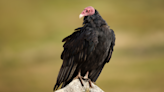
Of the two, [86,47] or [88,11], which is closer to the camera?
[86,47]

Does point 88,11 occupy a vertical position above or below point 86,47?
above

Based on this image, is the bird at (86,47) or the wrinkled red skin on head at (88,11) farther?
the wrinkled red skin on head at (88,11)

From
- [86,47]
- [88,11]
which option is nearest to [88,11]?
[88,11]

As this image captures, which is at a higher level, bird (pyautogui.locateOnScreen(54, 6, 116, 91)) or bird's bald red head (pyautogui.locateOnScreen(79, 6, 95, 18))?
bird's bald red head (pyautogui.locateOnScreen(79, 6, 95, 18))

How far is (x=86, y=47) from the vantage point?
4582mm

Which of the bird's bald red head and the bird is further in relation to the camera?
the bird's bald red head

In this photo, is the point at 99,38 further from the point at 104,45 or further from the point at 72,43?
the point at 72,43

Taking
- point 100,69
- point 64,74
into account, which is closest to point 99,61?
point 100,69

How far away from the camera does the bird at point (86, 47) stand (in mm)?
4555

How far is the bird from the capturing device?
455 cm

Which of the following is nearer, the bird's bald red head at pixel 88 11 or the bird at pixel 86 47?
the bird at pixel 86 47

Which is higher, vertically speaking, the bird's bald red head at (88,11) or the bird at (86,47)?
the bird's bald red head at (88,11)

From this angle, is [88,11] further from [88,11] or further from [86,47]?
[86,47]

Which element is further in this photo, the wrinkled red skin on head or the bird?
the wrinkled red skin on head
